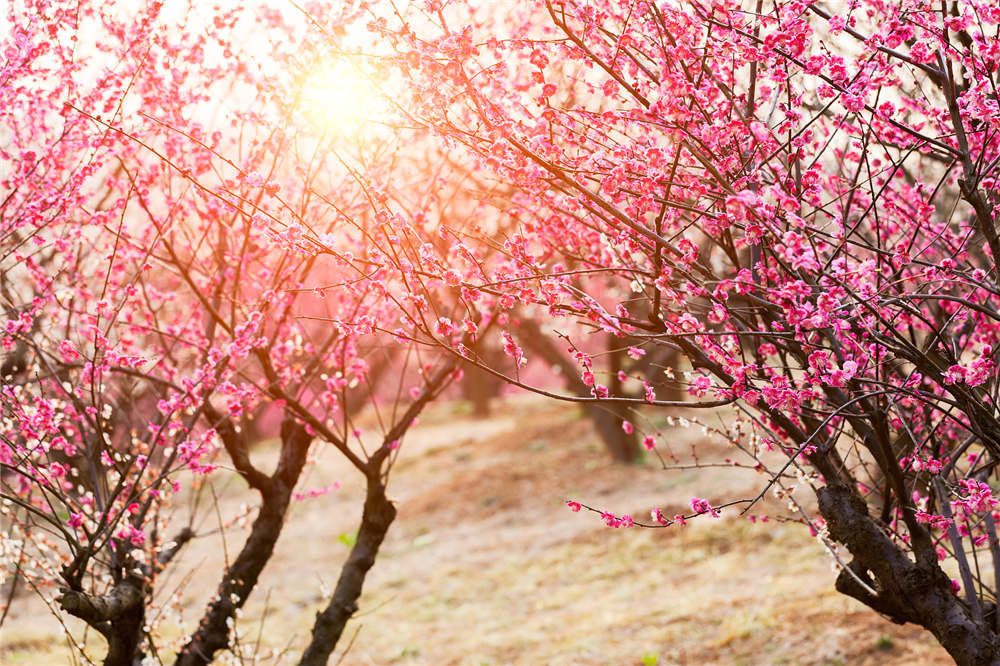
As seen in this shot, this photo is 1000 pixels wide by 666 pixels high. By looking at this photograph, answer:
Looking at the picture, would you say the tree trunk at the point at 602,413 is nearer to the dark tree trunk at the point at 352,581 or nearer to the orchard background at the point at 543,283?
the orchard background at the point at 543,283

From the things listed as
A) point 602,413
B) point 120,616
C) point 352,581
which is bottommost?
point 120,616

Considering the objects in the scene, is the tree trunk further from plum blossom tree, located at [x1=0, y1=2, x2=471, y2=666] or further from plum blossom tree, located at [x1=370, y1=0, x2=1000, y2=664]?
plum blossom tree, located at [x1=370, y1=0, x2=1000, y2=664]

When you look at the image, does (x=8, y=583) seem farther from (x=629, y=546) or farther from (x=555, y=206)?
(x=555, y=206)

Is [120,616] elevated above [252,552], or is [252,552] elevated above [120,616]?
[252,552]

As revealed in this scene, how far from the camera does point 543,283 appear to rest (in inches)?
153

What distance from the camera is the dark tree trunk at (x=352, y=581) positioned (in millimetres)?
5996

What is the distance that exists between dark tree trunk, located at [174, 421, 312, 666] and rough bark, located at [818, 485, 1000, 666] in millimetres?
3308

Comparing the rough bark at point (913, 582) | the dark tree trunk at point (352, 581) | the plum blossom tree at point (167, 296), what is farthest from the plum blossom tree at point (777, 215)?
the dark tree trunk at point (352, 581)

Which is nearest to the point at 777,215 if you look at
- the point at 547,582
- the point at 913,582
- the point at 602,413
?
the point at 913,582

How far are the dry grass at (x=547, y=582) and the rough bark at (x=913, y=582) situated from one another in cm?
268

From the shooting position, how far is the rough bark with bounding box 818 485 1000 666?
415 cm

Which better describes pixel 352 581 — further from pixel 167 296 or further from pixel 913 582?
pixel 913 582

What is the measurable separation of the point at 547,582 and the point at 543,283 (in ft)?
25.2

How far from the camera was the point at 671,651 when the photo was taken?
789 cm
